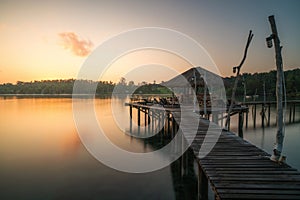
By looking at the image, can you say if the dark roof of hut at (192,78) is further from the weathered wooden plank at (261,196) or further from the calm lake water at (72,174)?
the weathered wooden plank at (261,196)

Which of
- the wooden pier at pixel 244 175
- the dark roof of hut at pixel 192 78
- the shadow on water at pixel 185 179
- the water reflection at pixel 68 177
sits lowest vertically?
the water reflection at pixel 68 177

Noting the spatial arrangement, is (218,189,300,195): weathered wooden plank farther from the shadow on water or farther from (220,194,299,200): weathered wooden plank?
the shadow on water

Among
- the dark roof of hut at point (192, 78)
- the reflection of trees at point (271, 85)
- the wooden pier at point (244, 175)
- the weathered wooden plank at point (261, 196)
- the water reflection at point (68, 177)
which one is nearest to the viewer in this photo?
the weathered wooden plank at point (261, 196)

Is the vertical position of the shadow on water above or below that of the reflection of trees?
below

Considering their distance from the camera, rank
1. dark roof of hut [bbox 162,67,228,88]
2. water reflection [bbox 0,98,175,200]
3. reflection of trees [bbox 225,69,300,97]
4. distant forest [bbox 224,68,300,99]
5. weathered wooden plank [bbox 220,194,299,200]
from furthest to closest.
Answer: reflection of trees [bbox 225,69,300,97] → distant forest [bbox 224,68,300,99] → dark roof of hut [bbox 162,67,228,88] → water reflection [bbox 0,98,175,200] → weathered wooden plank [bbox 220,194,299,200]

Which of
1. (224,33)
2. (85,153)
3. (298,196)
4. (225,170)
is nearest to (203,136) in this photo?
(225,170)

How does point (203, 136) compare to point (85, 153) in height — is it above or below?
above

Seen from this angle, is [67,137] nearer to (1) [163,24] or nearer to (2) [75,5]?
(2) [75,5]

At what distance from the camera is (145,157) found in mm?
12102

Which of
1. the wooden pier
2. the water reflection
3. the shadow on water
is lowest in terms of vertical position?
the water reflection

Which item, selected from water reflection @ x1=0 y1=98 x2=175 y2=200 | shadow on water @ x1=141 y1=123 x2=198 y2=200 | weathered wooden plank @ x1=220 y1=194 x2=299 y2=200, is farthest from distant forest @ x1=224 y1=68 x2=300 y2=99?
weathered wooden plank @ x1=220 y1=194 x2=299 y2=200

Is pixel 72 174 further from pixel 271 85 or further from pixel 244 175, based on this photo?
pixel 271 85

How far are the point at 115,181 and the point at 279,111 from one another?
654 centimetres

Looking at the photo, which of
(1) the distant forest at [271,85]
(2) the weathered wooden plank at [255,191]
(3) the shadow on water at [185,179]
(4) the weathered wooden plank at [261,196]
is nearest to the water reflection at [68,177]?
(3) the shadow on water at [185,179]
